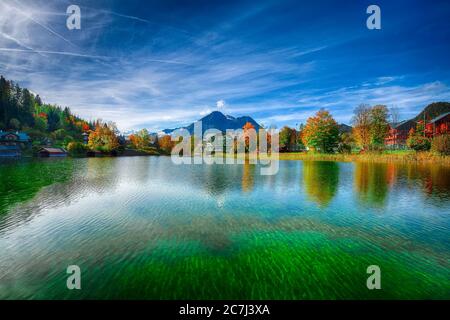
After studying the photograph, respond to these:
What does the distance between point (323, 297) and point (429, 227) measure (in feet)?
37.2

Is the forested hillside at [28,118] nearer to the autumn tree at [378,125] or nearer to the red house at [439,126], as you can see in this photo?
the autumn tree at [378,125]

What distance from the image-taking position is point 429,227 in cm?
1399

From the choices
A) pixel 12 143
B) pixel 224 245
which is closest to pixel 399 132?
pixel 224 245

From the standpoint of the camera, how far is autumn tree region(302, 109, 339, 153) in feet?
255

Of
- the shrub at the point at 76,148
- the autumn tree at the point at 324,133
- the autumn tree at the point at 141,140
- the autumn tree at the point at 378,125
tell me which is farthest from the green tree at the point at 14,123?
the autumn tree at the point at 378,125

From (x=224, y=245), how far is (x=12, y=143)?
450 feet

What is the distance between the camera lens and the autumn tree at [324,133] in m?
77.7

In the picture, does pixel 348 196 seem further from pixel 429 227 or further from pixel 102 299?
pixel 102 299

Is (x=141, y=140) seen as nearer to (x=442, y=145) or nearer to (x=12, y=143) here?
(x=12, y=143)

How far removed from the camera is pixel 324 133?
77562 mm

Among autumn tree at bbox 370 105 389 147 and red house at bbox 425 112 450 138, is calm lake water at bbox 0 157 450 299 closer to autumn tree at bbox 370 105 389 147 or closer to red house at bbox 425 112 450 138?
autumn tree at bbox 370 105 389 147

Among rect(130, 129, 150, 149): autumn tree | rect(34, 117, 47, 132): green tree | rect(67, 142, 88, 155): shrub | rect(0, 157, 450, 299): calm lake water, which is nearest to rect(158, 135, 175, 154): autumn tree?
rect(130, 129, 150, 149): autumn tree

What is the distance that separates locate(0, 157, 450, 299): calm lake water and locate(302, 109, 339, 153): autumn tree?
5902 cm

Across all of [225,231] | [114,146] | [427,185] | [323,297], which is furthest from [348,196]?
[114,146]
